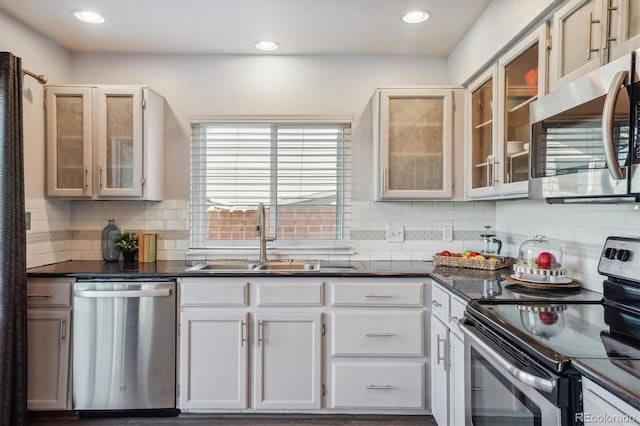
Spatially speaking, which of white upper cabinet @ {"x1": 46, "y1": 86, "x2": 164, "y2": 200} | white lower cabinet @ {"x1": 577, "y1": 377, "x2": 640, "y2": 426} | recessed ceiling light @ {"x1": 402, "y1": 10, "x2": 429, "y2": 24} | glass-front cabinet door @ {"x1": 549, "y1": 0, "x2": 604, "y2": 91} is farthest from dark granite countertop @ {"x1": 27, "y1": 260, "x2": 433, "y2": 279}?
recessed ceiling light @ {"x1": 402, "y1": 10, "x2": 429, "y2": 24}

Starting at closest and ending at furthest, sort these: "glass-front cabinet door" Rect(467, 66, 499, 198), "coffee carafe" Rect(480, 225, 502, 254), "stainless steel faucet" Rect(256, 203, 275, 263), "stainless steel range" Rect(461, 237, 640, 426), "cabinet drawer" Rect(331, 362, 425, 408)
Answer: "stainless steel range" Rect(461, 237, 640, 426) → "glass-front cabinet door" Rect(467, 66, 499, 198) → "cabinet drawer" Rect(331, 362, 425, 408) → "coffee carafe" Rect(480, 225, 502, 254) → "stainless steel faucet" Rect(256, 203, 275, 263)

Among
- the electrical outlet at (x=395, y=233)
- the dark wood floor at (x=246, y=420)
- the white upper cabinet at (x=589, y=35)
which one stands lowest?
the dark wood floor at (x=246, y=420)

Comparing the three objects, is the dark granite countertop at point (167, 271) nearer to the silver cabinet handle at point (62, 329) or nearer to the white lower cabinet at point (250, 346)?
the white lower cabinet at point (250, 346)

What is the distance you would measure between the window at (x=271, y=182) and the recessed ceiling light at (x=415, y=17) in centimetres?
87

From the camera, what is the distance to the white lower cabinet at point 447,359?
1.94 meters

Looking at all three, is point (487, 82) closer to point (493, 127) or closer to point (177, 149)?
point (493, 127)

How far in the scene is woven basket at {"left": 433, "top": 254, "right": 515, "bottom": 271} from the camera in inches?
97.8

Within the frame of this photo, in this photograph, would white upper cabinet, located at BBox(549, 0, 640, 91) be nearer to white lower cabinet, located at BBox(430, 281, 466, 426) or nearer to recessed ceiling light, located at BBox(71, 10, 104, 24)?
white lower cabinet, located at BBox(430, 281, 466, 426)

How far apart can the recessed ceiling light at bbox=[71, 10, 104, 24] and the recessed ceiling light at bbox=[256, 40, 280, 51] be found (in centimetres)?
101

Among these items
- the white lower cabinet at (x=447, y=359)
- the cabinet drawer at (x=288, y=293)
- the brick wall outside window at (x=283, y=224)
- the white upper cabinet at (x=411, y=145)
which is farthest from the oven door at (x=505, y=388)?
the brick wall outside window at (x=283, y=224)

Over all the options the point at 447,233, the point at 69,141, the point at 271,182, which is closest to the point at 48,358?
the point at 69,141

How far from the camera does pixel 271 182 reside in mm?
3146

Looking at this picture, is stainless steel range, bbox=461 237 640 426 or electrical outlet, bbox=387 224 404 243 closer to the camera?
stainless steel range, bbox=461 237 640 426

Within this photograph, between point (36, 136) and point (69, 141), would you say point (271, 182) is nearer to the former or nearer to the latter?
point (69, 141)
